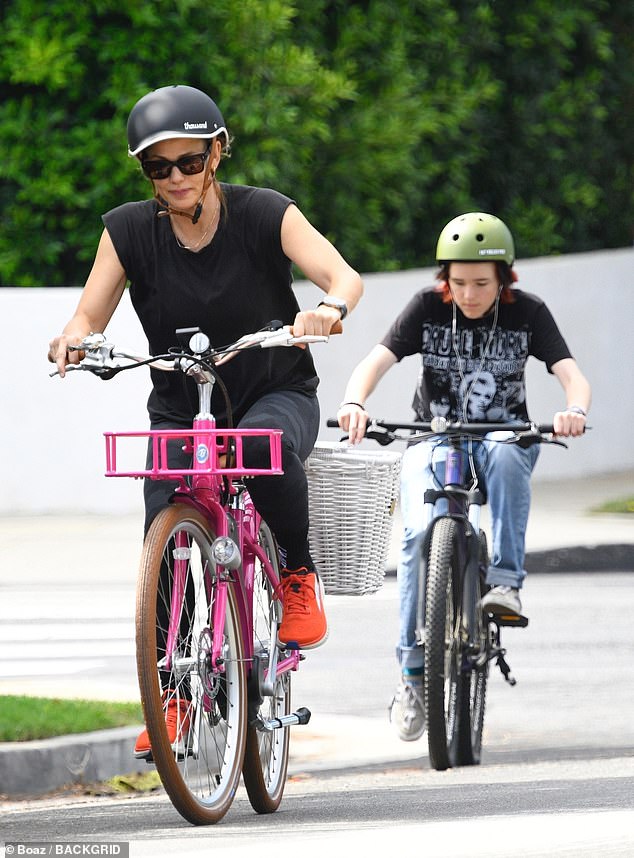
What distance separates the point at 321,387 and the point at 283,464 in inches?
411

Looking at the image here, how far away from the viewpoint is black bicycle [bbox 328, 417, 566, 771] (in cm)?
661

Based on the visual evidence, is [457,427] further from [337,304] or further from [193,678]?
[193,678]

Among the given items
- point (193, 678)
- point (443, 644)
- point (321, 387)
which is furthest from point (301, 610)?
point (321, 387)

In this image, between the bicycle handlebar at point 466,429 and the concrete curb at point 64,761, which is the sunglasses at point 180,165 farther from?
the concrete curb at point 64,761

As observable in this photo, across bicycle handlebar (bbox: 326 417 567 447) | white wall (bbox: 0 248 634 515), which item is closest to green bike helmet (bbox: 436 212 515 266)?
bicycle handlebar (bbox: 326 417 567 447)

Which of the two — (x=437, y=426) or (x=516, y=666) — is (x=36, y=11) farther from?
(x=437, y=426)

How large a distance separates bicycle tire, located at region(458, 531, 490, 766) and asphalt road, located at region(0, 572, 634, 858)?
9 cm

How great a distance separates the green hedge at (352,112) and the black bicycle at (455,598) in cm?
863

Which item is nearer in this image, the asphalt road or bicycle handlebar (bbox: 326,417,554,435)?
the asphalt road

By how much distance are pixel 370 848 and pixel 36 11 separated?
1114cm

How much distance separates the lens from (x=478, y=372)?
7.11 meters

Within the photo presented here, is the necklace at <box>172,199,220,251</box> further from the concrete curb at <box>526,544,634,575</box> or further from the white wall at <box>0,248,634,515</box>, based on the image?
the white wall at <box>0,248,634,515</box>

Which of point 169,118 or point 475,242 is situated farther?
point 475,242

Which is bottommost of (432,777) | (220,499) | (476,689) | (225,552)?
(432,777)
